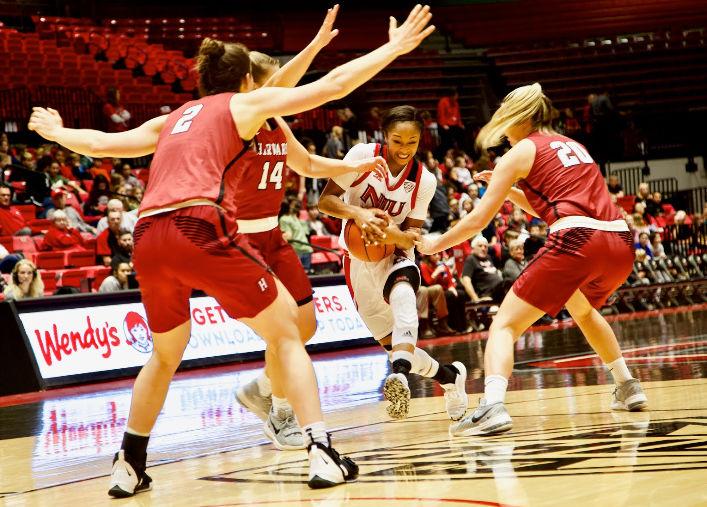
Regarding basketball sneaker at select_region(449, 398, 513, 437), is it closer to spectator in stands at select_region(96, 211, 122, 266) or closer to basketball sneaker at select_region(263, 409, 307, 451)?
basketball sneaker at select_region(263, 409, 307, 451)

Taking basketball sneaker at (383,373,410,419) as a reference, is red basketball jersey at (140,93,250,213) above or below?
above

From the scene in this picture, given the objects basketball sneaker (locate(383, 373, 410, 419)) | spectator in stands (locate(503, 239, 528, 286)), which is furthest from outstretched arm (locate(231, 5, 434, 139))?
spectator in stands (locate(503, 239, 528, 286))

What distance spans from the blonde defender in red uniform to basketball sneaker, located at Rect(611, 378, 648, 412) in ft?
7.05

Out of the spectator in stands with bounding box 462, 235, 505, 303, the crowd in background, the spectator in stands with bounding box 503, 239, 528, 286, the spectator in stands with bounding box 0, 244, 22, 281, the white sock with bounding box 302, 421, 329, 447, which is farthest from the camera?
the spectator in stands with bounding box 503, 239, 528, 286

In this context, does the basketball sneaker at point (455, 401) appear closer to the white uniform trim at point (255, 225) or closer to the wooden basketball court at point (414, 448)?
the wooden basketball court at point (414, 448)

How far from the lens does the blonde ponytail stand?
561cm

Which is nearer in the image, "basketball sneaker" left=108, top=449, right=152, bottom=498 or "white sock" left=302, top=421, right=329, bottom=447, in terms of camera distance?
"white sock" left=302, top=421, right=329, bottom=447

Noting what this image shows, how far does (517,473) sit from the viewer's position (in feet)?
13.1

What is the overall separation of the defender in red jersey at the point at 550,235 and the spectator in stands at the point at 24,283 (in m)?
6.29

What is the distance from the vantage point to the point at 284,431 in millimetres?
5465

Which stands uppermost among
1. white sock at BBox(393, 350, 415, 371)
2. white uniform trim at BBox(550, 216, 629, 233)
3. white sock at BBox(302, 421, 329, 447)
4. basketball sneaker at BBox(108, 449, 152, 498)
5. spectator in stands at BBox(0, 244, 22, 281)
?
spectator in stands at BBox(0, 244, 22, 281)

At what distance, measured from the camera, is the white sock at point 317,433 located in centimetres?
413

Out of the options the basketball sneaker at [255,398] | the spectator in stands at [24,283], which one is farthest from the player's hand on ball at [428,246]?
the spectator in stands at [24,283]

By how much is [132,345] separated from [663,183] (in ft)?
53.7
